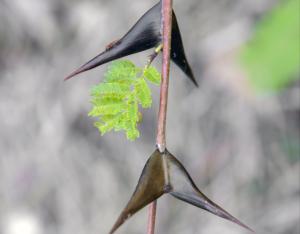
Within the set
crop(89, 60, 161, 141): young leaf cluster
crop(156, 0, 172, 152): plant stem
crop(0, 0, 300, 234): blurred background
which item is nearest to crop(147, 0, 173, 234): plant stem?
crop(156, 0, 172, 152): plant stem

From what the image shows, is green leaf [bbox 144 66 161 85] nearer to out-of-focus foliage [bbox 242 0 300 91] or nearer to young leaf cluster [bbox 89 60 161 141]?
young leaf cluster [bbox 89 60 161 141]

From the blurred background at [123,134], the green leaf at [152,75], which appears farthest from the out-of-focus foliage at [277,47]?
the green leaf at [152,75]

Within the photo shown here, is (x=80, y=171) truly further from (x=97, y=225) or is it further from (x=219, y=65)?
(x=219, y=65)

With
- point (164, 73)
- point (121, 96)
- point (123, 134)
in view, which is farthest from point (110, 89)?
point (123, 134)

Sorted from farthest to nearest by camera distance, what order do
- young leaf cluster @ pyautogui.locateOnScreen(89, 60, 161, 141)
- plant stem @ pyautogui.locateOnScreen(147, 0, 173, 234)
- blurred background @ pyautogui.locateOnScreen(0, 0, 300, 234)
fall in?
1. blurred background @ pyautogui.locateOnScreen(0, 0, 300, 234)
2. young leaf cluster @ pyautogui.locateOnScreen(89, 60, 161, 141)
3. plant stem @ pyautogui.locateOnScreen(147, 0, 173, 234)

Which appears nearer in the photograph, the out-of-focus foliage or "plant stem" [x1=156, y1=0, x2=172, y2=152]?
"plant stem" [x1=156, y1=0, x2=172, y2=152]

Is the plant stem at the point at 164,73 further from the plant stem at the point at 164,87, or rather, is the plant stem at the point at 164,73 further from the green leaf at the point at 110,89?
the green leaf at the point at 110,89
